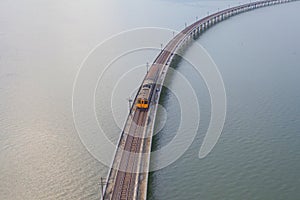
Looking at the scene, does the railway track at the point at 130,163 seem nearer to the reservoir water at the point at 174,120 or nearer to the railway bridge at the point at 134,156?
the railway bridge at the point at 134,156

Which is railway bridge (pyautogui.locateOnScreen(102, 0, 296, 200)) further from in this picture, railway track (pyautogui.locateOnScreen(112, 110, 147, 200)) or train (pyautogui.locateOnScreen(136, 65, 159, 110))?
train (pyautogui.locateOnScreen(136, 65, 159, 110))

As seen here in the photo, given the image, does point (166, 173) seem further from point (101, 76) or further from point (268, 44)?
point (268, 44)

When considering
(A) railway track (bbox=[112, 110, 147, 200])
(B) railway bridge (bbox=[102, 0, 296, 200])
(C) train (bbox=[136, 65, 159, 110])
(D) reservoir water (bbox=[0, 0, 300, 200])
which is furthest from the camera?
(C) train (bbox=[136, 65, 159, 110])

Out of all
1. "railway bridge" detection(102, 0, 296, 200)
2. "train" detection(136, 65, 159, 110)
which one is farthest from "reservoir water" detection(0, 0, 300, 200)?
"train" detection(136, 65, 159, 110)

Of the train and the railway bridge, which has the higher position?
the train

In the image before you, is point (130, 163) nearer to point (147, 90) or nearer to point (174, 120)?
point (174, 120)

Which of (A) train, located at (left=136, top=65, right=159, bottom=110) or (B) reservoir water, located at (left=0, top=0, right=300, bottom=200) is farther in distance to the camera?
(A) train, located at (left=136, top=65, right=159, bottom=110)

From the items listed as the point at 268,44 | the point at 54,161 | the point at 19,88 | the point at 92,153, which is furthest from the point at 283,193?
the point at 268,44

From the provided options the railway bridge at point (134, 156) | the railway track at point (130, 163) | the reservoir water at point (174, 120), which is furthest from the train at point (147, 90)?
the reservoir water at point (174, 120)

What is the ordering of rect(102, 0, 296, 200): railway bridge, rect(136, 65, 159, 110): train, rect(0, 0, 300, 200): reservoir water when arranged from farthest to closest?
1. rect(136, 65, 159, 110): train
2. rect(0, 0, 300, 200): reservoir water
3. rect(102, 0, 296, 200): railway bridge
